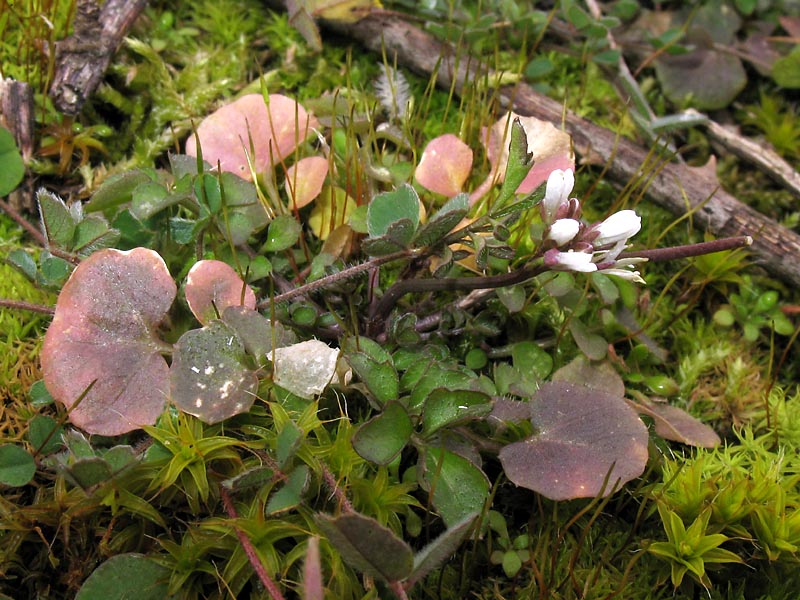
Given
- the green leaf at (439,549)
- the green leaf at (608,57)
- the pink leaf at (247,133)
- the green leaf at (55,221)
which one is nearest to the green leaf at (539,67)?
the green leaf at (608,57)

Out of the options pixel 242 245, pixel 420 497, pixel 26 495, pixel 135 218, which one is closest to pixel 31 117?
pixel 135 218

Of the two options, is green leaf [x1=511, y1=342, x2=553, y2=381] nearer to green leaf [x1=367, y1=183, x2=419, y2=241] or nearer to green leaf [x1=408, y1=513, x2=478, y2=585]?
green leaf [x1=367, y1=183, x2=419, y2=241]

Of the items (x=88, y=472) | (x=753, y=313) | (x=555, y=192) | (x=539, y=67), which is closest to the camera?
(x=88, y=472)

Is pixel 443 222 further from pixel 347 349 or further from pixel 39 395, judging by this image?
pixel 39 395

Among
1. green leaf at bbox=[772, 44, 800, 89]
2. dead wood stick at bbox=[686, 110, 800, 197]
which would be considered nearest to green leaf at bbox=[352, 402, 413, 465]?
dead wood stick at bbox=[686, 110, 800, 197]

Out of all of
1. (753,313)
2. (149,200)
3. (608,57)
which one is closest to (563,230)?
(149,200)

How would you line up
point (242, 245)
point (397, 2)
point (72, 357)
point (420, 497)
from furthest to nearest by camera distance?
point (397, 2) → point (242, 245) → point (420, 497) → point (72, 357)

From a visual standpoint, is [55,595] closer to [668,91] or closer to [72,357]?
[72,357]
